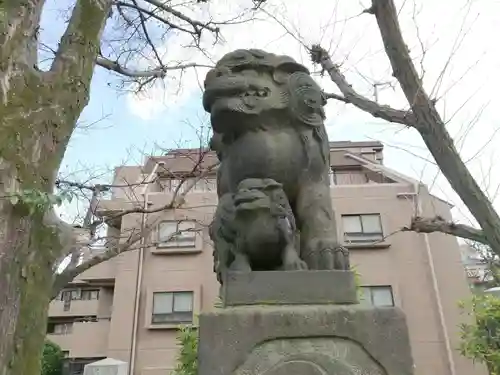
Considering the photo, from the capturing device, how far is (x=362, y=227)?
41.5ft

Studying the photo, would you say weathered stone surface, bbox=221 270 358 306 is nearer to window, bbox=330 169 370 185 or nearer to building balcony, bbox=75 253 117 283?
building balcony, bbox=75 253 117 283

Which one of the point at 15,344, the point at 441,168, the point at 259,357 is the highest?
the point at 441,168

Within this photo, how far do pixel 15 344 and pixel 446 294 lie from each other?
1066cm

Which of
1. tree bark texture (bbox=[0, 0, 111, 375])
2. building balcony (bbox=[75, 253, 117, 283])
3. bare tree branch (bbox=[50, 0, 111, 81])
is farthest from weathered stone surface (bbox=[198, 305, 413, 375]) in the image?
building balcony (bbox=[75, 253, 117, 283])

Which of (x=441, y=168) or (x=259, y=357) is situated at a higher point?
(x=441, y=168)

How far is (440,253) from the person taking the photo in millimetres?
12320

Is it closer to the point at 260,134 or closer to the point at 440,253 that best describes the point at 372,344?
the point at 260,134

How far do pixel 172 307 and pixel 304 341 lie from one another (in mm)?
10260

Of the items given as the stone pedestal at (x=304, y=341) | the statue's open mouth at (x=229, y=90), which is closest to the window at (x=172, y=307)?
the statue's open mouth at (x=229, y=90)

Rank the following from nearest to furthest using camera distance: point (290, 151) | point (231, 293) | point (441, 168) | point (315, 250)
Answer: point (231, 293) < point (315, 250) < point (290, 151) < point (441, 168)

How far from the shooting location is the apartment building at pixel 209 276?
37.2ft

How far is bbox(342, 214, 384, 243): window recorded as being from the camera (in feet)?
41.0

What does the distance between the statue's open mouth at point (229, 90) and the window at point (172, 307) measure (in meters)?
9.70

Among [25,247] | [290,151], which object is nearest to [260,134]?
[290,151]
